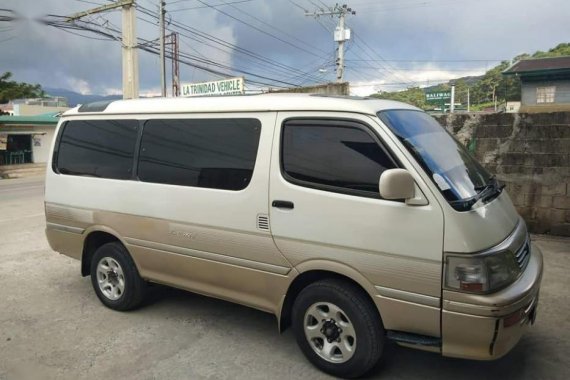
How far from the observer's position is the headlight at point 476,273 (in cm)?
281

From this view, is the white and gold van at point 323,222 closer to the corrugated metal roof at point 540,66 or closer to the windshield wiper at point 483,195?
the windshield wiper at point 483,195

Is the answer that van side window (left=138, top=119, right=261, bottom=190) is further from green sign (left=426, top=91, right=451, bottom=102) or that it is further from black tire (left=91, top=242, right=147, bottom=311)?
green sign (left=426, top=91, right=451, bottom=102)

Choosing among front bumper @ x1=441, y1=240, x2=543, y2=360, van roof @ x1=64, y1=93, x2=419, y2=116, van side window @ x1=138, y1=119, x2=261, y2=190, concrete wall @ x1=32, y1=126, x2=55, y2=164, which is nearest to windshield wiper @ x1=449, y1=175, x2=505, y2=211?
front bumper @ x1=441, y1=240, x2=543, y2=360

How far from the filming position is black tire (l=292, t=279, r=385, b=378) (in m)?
3.17

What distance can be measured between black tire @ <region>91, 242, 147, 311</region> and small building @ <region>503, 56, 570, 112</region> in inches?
740

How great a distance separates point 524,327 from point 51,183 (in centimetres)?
453

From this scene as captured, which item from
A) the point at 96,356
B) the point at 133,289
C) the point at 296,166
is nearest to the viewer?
the point at 296,166

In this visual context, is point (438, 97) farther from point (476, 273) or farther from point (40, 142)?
point (476, 273)

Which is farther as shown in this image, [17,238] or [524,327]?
[17,238]

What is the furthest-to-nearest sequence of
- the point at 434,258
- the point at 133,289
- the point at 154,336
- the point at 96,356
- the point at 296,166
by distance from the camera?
the point at 133,289, the point at 154,336, the point at 96,356, the point at 296,166, the point at 434,258

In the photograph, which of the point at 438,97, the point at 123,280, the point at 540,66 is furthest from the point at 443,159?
the point at 438,97

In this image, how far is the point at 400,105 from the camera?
3.81 meters

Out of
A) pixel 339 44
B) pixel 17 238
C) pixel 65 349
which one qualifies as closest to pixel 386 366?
pixel 65 349

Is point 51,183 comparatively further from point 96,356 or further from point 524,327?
point 524,327
